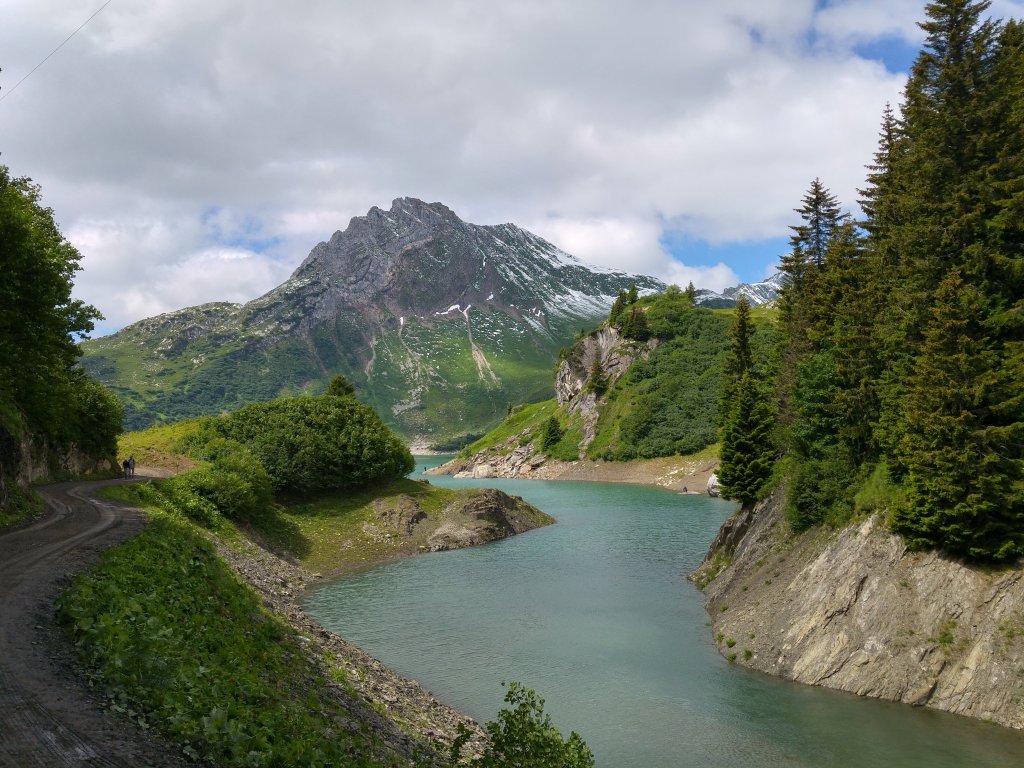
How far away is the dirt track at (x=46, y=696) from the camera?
9.96m

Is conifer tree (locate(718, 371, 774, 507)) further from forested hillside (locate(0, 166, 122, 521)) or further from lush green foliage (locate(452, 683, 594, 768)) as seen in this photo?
forested hillside (locate(0, 166, 122, 521))

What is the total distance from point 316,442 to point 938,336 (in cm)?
6460

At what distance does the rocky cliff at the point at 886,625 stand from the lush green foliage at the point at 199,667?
23.5m

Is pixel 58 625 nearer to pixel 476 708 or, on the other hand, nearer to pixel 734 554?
pixel 476 708

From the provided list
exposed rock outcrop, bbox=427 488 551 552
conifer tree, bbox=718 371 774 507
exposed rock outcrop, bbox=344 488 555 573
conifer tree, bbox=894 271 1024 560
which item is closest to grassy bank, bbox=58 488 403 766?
conifer tree, bbox=894 271 1024 560

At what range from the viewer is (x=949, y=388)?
29641 mm

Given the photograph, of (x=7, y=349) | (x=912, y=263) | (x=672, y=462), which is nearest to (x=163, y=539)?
(x=7, y=349)

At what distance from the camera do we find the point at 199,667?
50.3 feet

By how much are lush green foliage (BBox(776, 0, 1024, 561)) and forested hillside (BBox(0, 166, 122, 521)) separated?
41223 mm

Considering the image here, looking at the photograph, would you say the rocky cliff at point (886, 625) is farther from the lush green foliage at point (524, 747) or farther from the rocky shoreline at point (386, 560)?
the lush green foliage at point (524, 747)

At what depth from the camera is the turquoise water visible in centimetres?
2578

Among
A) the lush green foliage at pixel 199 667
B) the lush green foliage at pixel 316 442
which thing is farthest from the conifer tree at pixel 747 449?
the lush green foliage at pixel 316 442

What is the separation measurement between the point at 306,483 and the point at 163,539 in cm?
4472

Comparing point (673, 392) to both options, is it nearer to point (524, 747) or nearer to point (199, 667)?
point (524, 747)
